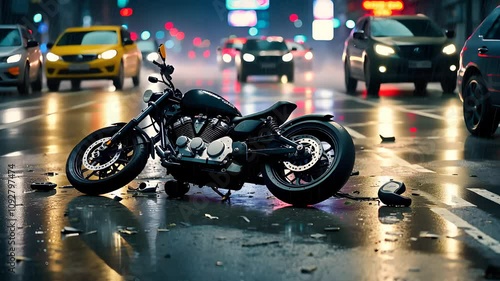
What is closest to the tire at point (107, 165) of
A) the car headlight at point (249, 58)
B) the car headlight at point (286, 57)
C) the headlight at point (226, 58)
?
the car headlight at point (249, 58)

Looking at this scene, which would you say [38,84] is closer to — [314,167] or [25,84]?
[25,84]

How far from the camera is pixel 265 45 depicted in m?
39.7

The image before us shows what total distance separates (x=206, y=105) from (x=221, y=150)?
1.40 feet

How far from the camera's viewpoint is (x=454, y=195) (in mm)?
9531

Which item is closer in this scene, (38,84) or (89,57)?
(38,84)

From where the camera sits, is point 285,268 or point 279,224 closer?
point 285,268

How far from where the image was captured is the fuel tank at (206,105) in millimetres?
9508

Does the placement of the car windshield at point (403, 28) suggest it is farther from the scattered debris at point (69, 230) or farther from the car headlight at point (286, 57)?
the scattered debris at point (69, 230)

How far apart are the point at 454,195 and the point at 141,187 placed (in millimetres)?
2614

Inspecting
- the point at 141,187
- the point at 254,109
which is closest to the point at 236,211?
the point at 141,187

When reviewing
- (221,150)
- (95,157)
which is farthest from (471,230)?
(95,157)

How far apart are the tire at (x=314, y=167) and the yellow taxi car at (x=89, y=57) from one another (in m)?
21.9

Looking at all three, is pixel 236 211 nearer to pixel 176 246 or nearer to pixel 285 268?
pixel 176 246

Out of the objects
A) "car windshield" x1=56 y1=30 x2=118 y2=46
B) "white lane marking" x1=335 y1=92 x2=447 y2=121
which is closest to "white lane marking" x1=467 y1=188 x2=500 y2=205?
"white lane marking" x1=335 y1=92 x2=447 y2=121
